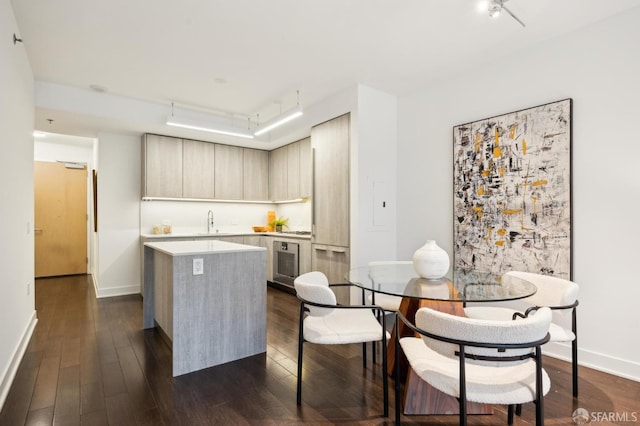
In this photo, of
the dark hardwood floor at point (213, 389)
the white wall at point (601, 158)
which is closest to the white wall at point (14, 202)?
the dark hardwood floor at point (213, 389)

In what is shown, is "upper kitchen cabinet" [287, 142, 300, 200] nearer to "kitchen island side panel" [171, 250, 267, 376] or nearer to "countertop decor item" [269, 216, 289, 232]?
"countertop decor item" [269, 216, 289, 232]

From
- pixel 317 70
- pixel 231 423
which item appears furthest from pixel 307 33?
pixel 231 423

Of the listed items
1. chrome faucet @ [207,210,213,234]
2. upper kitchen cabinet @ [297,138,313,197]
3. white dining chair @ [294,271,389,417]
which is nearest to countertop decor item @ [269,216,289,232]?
upper kitchen cabinet @ [297,138,313,197]

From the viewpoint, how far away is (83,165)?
21.8 ft

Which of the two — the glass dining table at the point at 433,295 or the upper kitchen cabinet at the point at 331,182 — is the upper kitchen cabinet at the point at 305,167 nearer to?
the upper kitchen cabinet at the point at 331,182

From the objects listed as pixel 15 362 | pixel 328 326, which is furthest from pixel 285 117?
pixel 15 362

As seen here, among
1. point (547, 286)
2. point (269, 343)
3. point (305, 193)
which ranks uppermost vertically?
point (305, 193)

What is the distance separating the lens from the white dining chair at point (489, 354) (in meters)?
1.31

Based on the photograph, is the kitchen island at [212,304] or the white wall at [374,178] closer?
the kitchen island at [212,304]

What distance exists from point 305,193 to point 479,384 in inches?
158

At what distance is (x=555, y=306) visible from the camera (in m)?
2.14

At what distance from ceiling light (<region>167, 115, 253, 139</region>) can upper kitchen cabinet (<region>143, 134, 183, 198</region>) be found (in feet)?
1.99

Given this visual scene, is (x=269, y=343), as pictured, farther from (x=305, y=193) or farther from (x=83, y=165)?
(x=83, y=165)

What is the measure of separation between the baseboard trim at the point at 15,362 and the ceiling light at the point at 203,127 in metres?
2.62
